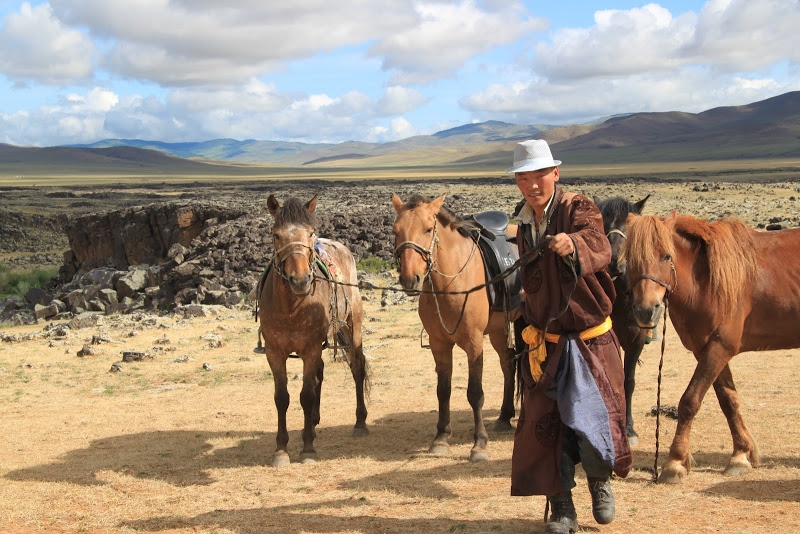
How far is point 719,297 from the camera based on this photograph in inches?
235

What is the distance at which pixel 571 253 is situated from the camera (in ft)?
14.9

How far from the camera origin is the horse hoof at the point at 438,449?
734 centimetres

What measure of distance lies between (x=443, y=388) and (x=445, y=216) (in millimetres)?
1637

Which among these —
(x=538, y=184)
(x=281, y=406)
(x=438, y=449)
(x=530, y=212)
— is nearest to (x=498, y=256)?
(x=438, y=449)

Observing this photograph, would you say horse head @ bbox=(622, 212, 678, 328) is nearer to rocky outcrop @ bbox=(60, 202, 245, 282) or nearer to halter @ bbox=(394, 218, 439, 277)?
halter @ bbox=(394, 218, 439, 277)

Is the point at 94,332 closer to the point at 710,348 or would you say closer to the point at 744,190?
the point at 710,348

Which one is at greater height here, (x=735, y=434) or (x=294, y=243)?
(x=294, y=243)

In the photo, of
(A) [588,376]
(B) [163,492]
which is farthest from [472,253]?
(B) [163,492]

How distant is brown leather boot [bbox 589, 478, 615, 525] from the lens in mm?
4789

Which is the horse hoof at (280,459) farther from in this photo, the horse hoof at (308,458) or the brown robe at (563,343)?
the brown robe at (563,343)

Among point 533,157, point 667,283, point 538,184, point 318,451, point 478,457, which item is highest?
point 533,157

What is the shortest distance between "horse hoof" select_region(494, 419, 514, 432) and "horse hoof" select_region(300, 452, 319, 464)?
1.93 metres

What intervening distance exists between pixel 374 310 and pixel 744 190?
38.1 meters

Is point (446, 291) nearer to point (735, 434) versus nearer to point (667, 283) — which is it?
point (667, 283)
